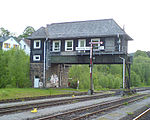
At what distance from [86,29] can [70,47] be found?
11.4ft

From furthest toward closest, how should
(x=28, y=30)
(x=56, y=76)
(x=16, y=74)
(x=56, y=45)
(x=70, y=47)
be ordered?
(x=28, y=30) < (x=56, y=76) < (x=16, y=74) < (x=56, y=45) < (x=70, y=47)

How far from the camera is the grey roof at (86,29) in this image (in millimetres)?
29422

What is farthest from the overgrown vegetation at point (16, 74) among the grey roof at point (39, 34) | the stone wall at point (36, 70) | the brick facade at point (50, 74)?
the grey roof at point (39, 34)

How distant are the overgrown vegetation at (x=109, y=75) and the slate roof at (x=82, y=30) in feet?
33.7

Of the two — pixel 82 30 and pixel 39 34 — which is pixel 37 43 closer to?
pixel 39 34

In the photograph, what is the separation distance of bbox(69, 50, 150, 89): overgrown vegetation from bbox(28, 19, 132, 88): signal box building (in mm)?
6168

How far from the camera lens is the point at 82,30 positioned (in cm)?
3139

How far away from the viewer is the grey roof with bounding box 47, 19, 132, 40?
2942 cm

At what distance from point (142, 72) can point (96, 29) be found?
44.2 metres

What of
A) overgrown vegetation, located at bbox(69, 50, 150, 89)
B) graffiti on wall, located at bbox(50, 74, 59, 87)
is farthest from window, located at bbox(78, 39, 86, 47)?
overgrown vegetation, located at bbox(69, 50, 150, 89)

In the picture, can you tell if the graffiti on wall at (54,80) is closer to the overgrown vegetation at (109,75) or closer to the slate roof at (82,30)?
the slate roof at (82,30)

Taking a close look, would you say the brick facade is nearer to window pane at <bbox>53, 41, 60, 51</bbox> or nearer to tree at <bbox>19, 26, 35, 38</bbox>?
window pane at <bbox>53, 41, 60, 51</bbox>

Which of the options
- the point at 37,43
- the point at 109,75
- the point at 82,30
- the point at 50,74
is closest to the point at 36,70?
the point at 50,74

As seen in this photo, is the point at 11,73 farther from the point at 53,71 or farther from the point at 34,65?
the point at 53,71
